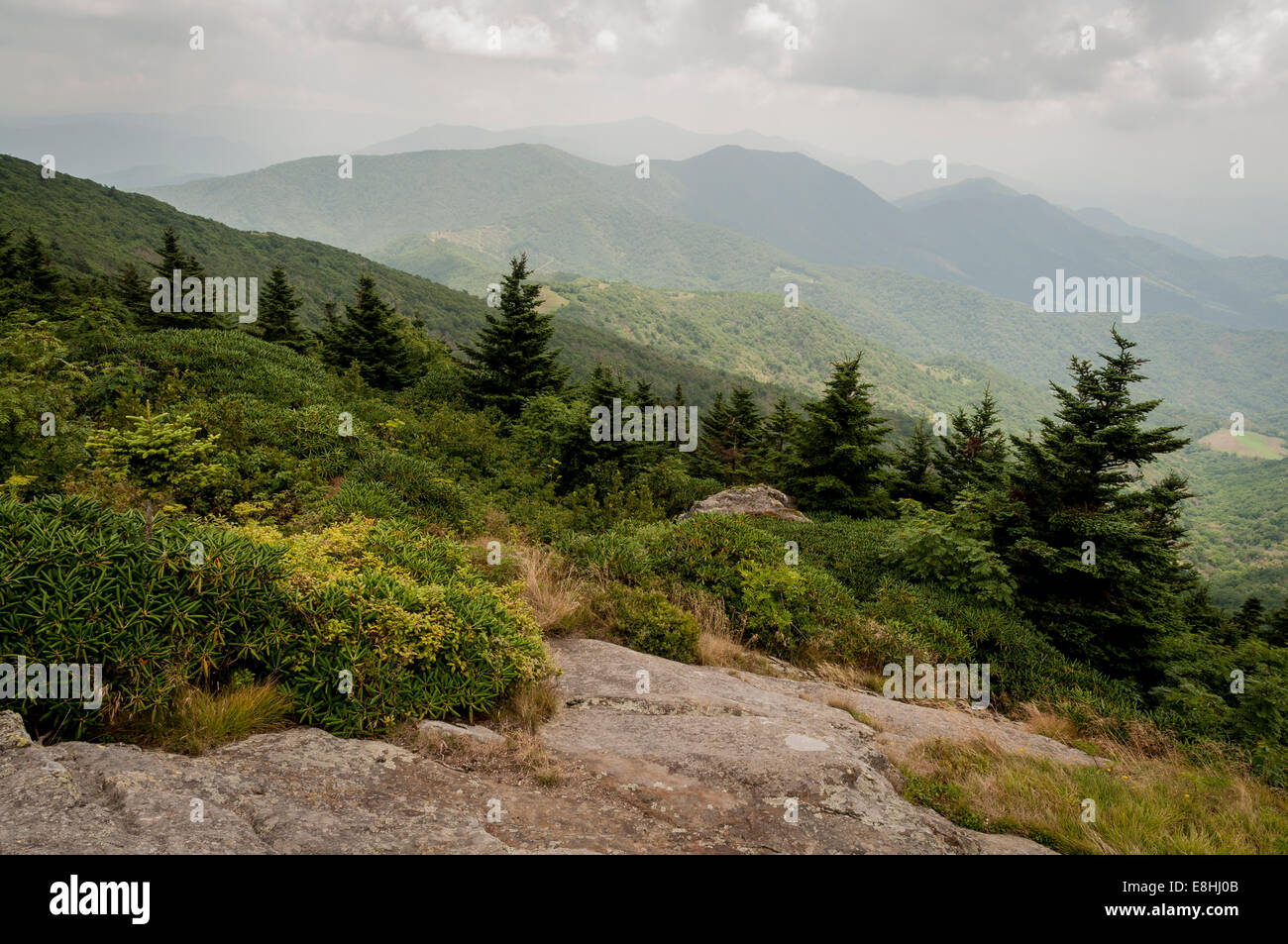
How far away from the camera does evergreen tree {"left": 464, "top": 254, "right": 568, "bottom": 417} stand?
2469 centimetres

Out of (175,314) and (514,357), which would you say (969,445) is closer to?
(514,357)

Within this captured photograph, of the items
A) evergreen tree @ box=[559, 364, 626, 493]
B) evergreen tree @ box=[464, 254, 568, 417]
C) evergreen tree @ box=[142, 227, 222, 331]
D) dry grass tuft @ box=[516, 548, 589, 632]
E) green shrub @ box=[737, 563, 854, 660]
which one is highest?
evergreen tree @ box=[142, 227, 222, 331]

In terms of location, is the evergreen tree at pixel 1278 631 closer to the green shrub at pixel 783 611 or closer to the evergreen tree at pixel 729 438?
the evergreen tree at pixel 729 438

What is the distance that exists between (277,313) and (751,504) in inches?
1082

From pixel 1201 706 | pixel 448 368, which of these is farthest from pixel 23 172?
pixel 1201 706

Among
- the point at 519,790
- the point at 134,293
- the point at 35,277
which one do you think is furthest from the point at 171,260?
the point at 519,790

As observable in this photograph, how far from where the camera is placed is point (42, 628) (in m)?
3.42

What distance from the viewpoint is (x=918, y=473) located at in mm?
26078

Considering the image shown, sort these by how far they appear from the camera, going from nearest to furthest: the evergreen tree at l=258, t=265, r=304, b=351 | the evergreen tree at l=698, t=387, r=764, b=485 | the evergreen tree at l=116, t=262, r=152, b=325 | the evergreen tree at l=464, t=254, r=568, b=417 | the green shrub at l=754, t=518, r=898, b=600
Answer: the green shrub at l=754, t=518, r=898, b=600
the evergreen tree at l=464, t=254, r=568, b=417
the evergreen tree at l=258, t=265, r=304, b=351
the evergreen tree at l=116, t=262, r=152, b=325
the evergreen tree at l=698, t=387, r=764, b=485

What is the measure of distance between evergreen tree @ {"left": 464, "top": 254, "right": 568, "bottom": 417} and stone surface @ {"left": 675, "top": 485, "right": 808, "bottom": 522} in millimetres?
10523

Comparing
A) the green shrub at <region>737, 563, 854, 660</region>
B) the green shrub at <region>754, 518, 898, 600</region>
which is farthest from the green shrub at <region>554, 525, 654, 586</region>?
the green shrub at <region>754, 518, 898, 600</region>

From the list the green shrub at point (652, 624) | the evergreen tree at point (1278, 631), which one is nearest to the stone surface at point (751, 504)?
the green shrub at point (652, 624)

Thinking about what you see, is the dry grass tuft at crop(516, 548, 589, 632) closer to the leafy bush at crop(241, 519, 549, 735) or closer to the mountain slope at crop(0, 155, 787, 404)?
the leafy bush at crop(241, 519, 549, 735)
